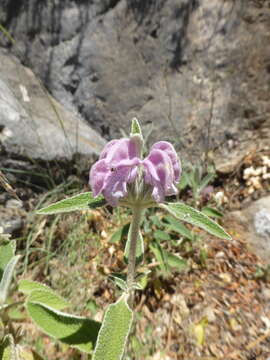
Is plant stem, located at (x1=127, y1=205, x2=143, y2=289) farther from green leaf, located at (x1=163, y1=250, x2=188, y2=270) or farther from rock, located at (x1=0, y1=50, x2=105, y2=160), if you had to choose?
rock, located at (x1=0, y1=50, x2=105, y2=160)

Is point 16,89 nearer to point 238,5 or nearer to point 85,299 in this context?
Result: point 85,299

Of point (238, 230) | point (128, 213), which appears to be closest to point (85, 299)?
point (128, 213)

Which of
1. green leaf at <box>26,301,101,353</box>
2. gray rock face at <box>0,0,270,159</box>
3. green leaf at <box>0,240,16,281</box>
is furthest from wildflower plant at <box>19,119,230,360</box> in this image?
gray rock face at <box>0,0,270,159</box>

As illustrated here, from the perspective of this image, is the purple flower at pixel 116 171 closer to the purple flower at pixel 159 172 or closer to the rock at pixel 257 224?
the purple flower at pixel 159 172

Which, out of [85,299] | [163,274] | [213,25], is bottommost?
[85,299]

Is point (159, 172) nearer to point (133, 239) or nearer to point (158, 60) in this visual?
point (133, 239)

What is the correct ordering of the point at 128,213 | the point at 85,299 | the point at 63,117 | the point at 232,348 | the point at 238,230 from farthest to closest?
the point at 63,117, the point at 238,230, the point at 128,213, the point at 85,299, the point at 232,348

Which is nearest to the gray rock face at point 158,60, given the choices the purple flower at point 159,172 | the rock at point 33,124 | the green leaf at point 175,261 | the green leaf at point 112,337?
the rock at point 33,124
